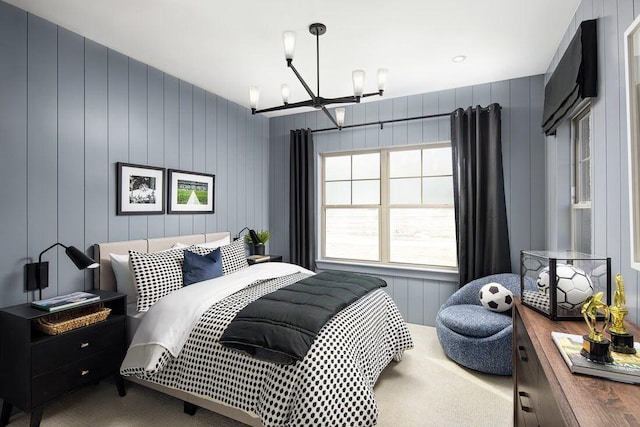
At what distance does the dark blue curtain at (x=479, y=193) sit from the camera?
11.1 feet

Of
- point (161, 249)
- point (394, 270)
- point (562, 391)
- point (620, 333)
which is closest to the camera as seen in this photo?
point (562, 391)

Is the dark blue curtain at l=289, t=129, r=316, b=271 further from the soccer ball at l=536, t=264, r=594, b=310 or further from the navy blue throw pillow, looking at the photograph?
the soccer ball at l=536, t=264, r=594, b=310

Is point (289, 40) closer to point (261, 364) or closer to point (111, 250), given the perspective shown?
point (261, 364)

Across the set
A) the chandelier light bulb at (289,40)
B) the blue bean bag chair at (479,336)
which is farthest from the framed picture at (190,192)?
the blue bean bag chair at (479,336)

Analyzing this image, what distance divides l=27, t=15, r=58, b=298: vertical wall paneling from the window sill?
2922mm

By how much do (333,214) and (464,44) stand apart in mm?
2547

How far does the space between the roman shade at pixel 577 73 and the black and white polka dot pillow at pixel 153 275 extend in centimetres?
306

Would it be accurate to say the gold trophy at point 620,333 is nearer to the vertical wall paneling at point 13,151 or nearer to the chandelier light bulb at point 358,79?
the chandelier light bulb at point 358,79

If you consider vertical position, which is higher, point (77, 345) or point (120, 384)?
point (77, 345)

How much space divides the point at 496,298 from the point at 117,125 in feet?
11.9

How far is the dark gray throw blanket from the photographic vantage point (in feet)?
5.74

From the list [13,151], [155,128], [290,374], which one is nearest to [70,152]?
[13,151]

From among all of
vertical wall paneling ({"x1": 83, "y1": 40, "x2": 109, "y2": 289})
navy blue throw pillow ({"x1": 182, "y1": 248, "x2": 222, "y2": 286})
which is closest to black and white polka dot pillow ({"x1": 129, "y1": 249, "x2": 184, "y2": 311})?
navy blue throw pillow ({"x1": 182, "y1": 248, "x2": 222, "y2": 286})

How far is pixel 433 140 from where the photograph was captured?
3807 millimetres
